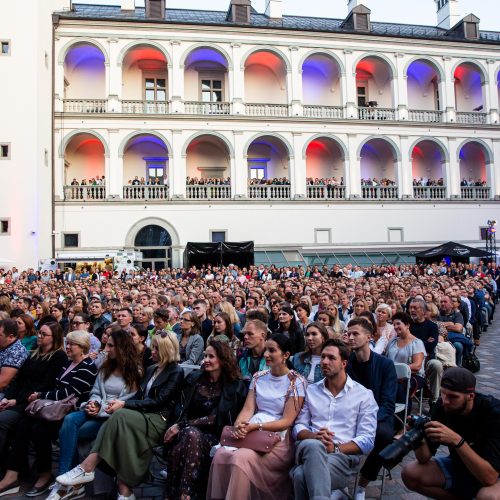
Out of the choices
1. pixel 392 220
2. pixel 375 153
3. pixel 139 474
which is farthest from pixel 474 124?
pixel 139 474

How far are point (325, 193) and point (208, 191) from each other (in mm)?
6647

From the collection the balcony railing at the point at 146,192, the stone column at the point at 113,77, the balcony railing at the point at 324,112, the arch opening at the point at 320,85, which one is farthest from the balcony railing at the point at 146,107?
the arch opening at the point at 320,85

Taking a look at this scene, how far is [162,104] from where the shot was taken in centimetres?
2723

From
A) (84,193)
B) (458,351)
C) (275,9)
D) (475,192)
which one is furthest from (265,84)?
(458,351)

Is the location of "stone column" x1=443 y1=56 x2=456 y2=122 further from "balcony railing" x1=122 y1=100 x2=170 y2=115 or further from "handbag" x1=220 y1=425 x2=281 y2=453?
"handbag" x1=220 y1=425 x2=281 y2=453

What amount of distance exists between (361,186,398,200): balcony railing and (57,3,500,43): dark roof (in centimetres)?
900

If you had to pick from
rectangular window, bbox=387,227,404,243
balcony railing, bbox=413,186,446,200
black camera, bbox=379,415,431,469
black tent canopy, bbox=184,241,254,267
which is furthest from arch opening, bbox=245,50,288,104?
black camera, bbox=379,415,431,469

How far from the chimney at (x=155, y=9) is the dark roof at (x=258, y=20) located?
455mm

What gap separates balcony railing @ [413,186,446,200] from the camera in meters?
29.5

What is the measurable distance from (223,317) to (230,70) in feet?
76.8

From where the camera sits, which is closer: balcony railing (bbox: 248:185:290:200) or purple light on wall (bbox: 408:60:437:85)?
balcony railing (bbox: 248:185:290:200)

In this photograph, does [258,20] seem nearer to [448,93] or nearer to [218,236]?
[448,93]

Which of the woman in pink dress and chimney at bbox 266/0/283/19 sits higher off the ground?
chimney at bbox 266/0/283/19

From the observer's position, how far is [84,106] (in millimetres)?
26609
